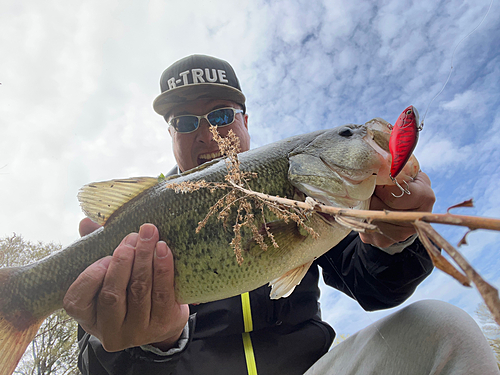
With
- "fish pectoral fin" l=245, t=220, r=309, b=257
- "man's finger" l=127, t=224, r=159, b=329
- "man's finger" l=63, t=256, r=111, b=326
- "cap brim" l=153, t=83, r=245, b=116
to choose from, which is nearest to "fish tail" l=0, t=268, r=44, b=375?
"man's finger" l=63, t=256, r=111, b=326

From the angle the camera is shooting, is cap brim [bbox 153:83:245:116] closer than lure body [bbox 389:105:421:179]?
No

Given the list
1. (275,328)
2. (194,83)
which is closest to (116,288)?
(275,328)

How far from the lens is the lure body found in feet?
2.65

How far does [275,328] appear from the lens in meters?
2.30

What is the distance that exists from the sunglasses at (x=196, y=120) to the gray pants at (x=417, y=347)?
2.39 m

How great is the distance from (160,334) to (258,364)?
915mm

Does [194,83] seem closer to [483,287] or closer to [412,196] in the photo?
[412,196]

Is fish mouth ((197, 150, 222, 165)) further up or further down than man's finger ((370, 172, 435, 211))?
further up

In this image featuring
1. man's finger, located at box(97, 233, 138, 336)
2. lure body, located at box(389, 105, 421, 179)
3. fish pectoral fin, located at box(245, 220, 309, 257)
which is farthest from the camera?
man's finger, located at box(97, 233, 138, 336)

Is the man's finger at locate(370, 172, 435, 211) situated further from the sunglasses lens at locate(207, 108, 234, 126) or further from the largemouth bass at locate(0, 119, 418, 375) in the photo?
the sunglasses lens at locate(207, 108, 234, 126)

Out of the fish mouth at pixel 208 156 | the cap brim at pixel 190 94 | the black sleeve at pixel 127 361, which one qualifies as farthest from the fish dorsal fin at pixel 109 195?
the cap brim at pixel 190 94

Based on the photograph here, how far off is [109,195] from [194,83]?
1869 millimetres

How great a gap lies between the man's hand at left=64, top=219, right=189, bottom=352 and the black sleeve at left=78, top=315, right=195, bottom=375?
301 mm

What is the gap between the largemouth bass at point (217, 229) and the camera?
138 cm
